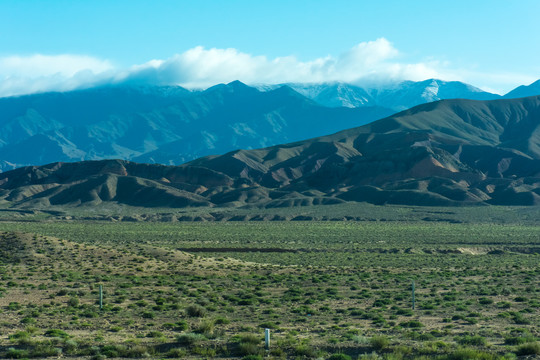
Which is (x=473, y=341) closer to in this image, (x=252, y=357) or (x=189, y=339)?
(x=252, y=357)

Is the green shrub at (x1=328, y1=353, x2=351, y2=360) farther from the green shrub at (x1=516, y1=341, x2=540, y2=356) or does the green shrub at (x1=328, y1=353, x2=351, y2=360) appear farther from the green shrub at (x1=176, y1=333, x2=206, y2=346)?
the green shrub at (x1=516, y1=341, x2=540, y2=356)

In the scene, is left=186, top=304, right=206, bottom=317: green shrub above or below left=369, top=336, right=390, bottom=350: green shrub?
below

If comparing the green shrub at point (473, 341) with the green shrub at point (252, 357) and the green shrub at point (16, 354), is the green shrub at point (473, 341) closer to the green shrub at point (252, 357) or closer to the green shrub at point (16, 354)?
the green shrub at point (252, 357)

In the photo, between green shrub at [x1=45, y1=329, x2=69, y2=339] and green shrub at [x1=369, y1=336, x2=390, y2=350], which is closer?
green shrub at [x1=369, y1=336, x2=390, y2=350]

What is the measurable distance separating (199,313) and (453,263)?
33.9 metres

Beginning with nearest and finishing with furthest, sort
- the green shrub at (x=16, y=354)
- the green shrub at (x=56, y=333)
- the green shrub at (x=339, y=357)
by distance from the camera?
the green shrub at (x=339, y=357), the green shrub at (x=16, y=354), the green shrub at (x=56, y=333)

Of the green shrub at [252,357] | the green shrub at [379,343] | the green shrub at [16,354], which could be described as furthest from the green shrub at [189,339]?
the green shrub at [379,343]

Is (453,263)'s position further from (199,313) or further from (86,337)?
(86,337)

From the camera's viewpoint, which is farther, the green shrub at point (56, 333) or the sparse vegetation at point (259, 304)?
the green shrub at point (56, 333)

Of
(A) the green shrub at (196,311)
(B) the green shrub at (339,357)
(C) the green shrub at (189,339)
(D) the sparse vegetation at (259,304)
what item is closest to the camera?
(B) the green shrub at (339,357)

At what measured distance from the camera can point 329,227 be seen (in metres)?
117

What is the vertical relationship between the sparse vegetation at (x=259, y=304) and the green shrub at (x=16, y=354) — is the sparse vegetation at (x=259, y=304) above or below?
below

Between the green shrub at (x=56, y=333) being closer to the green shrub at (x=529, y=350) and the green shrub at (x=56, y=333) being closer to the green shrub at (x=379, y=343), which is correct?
the green shrub at (x=379, y=343)

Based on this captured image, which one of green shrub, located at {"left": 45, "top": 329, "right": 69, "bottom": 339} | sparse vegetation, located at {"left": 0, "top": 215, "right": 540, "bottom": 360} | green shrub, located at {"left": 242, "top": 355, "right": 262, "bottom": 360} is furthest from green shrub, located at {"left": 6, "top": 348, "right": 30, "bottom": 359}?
green shrub, located at {"left": 242, "top": 355, "right": 262, "bottom": 360}
